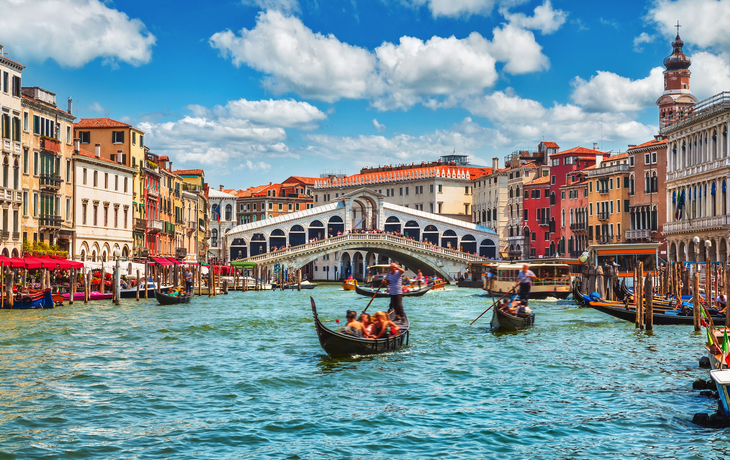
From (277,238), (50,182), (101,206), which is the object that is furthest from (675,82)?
(50,182)

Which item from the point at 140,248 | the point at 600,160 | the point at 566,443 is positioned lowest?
the point at 566,443

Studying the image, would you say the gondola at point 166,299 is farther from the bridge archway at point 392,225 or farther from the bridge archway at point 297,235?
the bridge archway at point 392,225

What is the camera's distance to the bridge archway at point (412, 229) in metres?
60.9

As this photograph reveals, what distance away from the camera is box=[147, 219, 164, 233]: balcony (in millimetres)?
44844

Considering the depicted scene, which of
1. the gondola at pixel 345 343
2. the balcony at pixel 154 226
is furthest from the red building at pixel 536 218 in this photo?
the gondola at pixel 345 343

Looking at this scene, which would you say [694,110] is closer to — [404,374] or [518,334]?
[518,334]

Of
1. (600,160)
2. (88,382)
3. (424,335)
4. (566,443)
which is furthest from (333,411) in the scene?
(600,160)

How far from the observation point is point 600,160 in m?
55.7

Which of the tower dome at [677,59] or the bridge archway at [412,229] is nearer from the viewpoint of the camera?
the tower dome at [677,59]

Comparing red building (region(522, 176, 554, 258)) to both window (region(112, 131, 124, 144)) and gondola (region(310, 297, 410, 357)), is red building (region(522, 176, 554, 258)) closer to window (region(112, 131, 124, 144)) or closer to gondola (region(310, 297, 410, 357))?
window (region(112, 131, 124, 144))

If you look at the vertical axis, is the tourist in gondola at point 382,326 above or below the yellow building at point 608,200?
below

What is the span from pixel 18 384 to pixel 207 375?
2733 millimetres

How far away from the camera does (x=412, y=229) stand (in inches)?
2400

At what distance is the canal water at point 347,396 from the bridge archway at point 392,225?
3989cm
